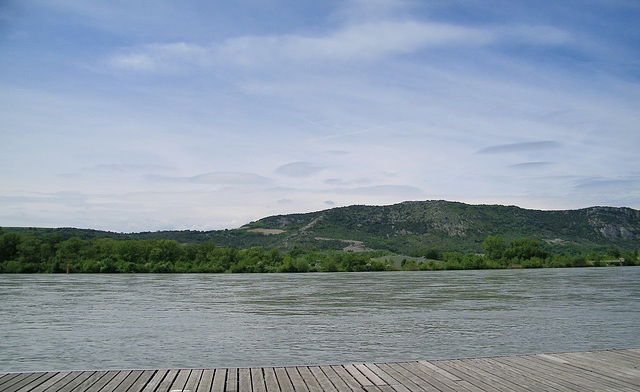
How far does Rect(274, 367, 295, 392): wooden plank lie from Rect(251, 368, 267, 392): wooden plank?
213mm

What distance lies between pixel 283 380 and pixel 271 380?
15 centimetres

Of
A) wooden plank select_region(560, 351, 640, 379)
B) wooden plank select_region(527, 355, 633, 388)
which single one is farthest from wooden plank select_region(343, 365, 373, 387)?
wooden plank select_region(560, 351, 640, 379)

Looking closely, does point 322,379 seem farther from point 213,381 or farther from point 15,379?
point 15,379

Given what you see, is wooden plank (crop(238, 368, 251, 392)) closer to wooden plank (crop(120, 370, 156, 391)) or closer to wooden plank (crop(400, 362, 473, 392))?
wooden plank (crop(120, 370, 156, 391))

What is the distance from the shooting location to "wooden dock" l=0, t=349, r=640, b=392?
7.22 metres

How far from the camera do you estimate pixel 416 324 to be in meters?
18.6

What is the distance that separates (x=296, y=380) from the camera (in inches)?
301

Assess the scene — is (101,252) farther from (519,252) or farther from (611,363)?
(611,363)

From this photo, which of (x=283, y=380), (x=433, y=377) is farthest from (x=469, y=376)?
(x=283, y=380)

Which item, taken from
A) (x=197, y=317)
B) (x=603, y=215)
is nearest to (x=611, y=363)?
(x=197, y=317)

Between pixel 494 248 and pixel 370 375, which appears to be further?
pixel 494 248

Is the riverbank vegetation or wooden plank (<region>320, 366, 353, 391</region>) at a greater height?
the riverbank vegetation

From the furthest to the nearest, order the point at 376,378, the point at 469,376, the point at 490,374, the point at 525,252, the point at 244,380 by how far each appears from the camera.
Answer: the point at 525,252 → the point at 490,374 → the point at 469,376 → the point at 376,378 → the point at 244,380

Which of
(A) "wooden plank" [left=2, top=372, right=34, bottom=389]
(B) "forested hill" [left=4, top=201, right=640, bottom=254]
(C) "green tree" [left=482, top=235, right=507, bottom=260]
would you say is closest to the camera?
(A) "wooden plank" [left=2, top=372, right=34, bottom=389]
